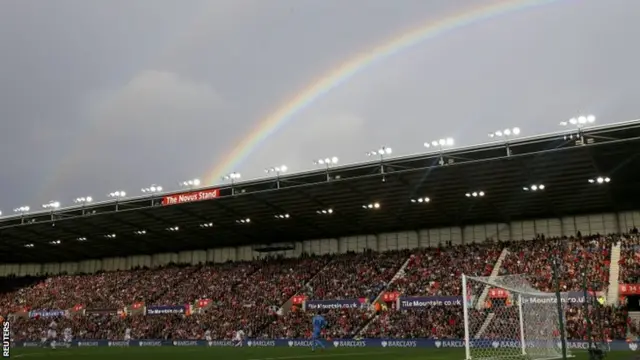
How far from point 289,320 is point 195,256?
95.9ft

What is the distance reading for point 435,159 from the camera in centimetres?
4403

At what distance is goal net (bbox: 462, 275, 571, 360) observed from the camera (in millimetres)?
25500

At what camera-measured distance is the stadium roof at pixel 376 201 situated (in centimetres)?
4234

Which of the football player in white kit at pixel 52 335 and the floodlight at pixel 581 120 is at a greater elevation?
the floodlight at pixel 581 120

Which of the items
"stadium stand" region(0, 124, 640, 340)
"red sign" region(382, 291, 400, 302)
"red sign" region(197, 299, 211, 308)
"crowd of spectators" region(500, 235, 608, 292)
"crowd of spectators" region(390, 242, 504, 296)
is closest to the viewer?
"stadium stand" region(0, 124, 640, 340)

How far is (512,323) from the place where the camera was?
108 feet

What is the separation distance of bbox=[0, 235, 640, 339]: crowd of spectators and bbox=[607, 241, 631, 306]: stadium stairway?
17.3 inches

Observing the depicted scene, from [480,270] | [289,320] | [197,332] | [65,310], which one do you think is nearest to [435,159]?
[480,270]

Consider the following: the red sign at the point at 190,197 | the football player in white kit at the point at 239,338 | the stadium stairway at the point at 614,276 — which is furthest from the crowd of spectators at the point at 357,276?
the stadium stairway at the point at 614,276

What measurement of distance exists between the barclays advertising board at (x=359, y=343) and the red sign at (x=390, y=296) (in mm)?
7019

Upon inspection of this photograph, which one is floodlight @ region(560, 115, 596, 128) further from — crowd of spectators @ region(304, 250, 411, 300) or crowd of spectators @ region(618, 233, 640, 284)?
crowd of spectators @ region(304, 250, 411, 300)

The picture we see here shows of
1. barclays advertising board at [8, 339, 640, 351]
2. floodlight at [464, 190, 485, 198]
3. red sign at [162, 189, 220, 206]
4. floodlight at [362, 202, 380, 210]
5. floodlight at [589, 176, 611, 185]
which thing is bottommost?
barclays advertising board at [8, 339, 640, 351]

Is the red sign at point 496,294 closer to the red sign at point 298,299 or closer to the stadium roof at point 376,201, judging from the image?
the stadium roof at point 376,201

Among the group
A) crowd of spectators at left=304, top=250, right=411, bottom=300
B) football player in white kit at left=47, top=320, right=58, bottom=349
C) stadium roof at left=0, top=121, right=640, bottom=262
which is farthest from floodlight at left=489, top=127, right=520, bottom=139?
football player in white kit at left=47, top=320, right=58, bottom=349
